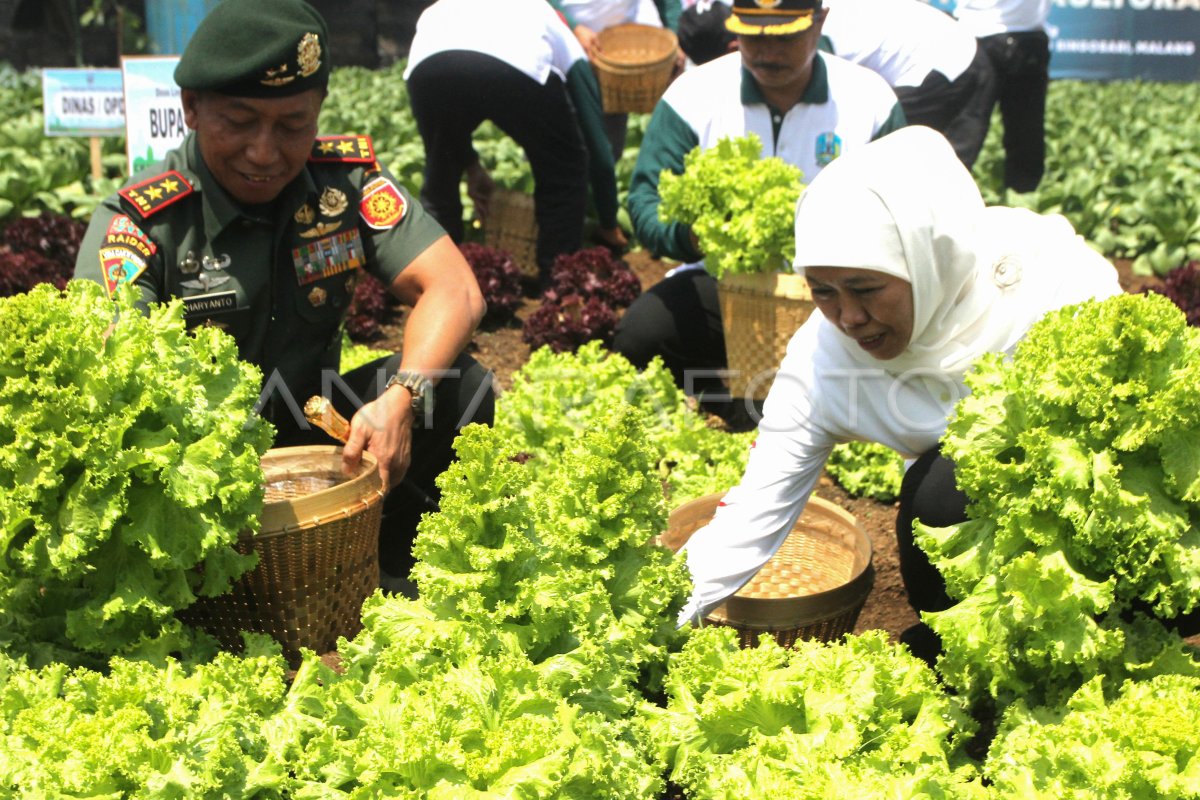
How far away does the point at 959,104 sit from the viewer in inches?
284

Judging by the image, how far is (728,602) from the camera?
349cm

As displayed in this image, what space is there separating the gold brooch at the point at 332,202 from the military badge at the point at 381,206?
2.9 inches

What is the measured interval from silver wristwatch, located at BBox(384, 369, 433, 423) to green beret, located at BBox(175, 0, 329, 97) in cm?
87

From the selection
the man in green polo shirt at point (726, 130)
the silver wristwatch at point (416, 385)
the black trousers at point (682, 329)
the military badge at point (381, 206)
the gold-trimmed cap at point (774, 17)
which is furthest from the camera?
the black trousers at point (682, 329)

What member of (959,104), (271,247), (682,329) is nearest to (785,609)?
(271,247)

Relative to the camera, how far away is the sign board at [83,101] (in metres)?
7.99

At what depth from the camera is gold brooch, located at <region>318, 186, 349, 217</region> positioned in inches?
154

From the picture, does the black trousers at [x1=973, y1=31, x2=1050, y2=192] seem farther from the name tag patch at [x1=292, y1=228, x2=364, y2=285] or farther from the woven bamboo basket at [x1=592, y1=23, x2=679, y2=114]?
the name tag patch at [x1=292, y1=228, x2=364, y2=285]

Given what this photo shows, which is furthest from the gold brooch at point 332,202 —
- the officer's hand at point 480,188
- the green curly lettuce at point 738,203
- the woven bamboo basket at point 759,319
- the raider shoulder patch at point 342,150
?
the officer's hand at point 480,188

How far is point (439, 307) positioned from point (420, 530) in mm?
1208

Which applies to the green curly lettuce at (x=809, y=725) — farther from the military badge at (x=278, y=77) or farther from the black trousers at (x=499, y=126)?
the black trousers at (x=499, y=126)

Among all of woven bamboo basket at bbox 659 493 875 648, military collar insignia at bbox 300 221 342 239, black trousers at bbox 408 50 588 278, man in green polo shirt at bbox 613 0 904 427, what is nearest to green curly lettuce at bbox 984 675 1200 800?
woven bamboo basket at bbox 659 493 875 648

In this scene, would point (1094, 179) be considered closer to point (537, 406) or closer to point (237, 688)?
point (537, 406)

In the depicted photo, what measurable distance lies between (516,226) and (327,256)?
4.59 m
